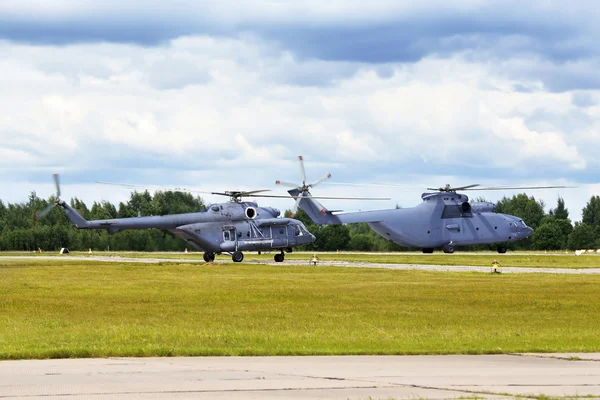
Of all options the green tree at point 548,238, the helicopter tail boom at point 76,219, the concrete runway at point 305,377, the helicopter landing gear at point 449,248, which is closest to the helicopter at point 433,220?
the helicopter landing gear at point 449,248

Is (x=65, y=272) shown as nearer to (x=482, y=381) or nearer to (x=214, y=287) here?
(x=214, y=287)

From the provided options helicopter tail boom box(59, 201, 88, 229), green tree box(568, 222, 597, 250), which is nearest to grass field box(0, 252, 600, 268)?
helicopter tail boom box(59, 201, 88, 229)

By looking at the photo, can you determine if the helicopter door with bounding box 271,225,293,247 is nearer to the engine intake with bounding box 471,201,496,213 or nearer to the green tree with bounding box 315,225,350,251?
the engine intake with bounding box 471,201,496,213

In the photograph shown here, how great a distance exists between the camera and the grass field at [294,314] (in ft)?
68.6

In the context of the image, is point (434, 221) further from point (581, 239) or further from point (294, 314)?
point (294, 314)

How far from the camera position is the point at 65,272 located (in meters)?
57.1

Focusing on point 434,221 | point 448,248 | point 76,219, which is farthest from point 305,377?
point 448,248

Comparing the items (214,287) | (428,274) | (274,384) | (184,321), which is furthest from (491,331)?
(428,274)

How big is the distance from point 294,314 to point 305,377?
1475 cm

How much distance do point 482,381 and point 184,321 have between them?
548 inches

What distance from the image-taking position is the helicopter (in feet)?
282

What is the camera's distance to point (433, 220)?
8688 centimetres

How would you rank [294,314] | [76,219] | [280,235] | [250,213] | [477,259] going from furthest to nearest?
[477,259], [280,235], [250,213], [76,219], [294,314]

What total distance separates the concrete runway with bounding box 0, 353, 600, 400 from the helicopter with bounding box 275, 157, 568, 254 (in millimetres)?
66322
